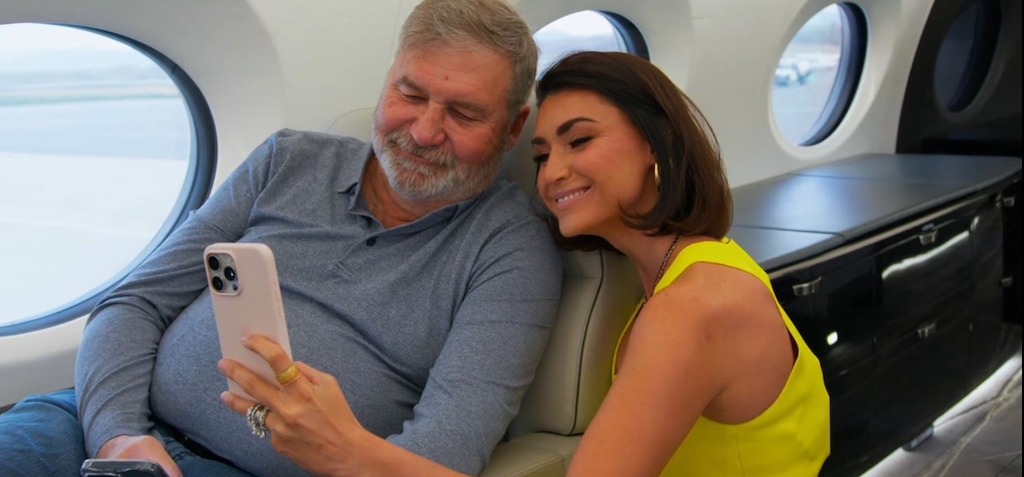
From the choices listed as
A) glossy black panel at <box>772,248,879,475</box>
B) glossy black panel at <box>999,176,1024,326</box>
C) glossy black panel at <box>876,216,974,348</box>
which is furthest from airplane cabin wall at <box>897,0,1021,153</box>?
glossy black panel at <box>772,248,879,475</box>

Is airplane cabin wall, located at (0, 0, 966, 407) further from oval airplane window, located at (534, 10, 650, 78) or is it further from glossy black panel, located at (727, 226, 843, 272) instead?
glossy black panel, located at (727, 226, 843, 272)

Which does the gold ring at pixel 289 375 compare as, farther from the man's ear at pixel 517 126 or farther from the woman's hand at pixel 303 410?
the man's ear at pixel 517 126

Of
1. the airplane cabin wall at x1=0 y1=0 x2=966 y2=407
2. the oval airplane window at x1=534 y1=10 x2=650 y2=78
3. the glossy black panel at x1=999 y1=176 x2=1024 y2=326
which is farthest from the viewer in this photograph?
the glossy black panel at x1=999 y1=176 x2=1024 y2=326

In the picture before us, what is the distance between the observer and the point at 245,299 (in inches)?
57.1

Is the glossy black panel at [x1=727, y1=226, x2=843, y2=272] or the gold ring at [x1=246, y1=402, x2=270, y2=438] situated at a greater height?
the gold ring at [x1=246, y1=402, x2=270, y2=438]

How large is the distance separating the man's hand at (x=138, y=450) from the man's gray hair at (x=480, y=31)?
903 millimetres

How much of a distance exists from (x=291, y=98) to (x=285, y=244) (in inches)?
33.9

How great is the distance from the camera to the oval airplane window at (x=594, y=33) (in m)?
4.17

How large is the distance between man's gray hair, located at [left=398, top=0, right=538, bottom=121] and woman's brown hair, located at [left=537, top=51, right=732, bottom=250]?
22 cm

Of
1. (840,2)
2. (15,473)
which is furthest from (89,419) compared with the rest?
(840,2)

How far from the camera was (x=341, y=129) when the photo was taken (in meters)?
2.33

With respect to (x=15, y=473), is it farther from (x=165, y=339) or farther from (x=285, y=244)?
(x=285, y=244)

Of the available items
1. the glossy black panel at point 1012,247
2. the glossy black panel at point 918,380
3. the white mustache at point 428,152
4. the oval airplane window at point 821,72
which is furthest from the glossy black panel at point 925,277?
the oval airplane window at point 821,72

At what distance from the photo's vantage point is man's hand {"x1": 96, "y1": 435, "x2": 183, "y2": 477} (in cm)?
171
